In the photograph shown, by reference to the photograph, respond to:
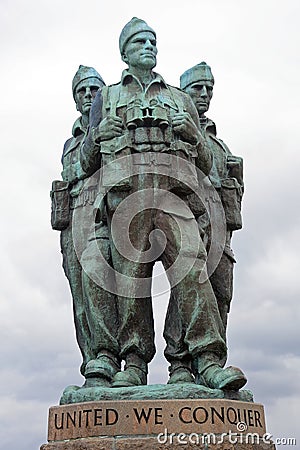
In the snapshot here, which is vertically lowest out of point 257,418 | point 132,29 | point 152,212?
point 257,418

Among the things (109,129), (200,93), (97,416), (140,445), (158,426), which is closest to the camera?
(140,445)

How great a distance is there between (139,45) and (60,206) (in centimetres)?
221

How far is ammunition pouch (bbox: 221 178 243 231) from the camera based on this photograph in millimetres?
9331

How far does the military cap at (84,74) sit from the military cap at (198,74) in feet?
3.69

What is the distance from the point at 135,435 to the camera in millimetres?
6887

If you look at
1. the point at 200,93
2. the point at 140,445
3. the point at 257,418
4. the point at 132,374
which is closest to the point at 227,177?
the point at 200,93

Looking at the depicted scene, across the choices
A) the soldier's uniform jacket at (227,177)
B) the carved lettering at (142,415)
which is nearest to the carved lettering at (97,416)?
the carved lettering at (142,415)

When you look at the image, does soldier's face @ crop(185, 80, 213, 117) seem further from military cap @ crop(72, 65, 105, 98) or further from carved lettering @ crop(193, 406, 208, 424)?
carved lettering @ crop(193, 406, 208, 424)

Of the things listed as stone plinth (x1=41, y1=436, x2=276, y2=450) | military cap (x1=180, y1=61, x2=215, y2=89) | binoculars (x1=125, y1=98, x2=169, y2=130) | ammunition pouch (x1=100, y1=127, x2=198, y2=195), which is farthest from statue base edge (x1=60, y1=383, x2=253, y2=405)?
military cap (x1=180, y1=61, x2=215, y2=89)

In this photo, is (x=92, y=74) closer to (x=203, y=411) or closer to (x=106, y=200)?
(x=106, y=200)

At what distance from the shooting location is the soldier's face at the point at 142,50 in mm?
8484

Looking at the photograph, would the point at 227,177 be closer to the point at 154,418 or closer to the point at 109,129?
the point at 109,129

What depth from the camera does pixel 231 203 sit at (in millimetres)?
9398

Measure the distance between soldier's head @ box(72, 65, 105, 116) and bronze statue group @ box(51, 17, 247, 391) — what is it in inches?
40.4
